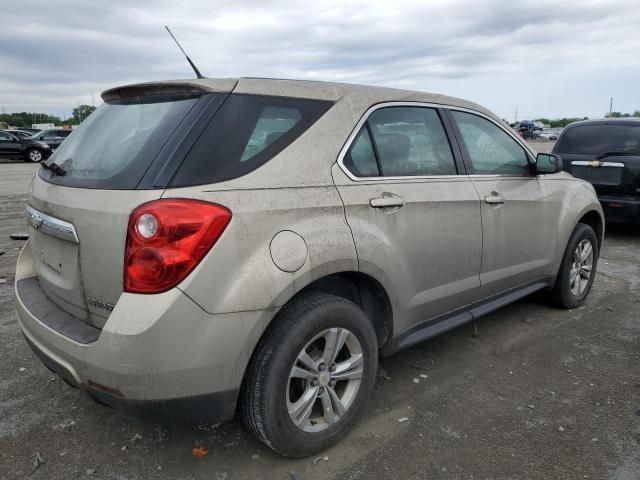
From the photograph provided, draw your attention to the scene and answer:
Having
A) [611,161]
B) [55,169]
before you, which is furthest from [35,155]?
[55,169]

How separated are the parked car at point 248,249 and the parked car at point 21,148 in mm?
23317

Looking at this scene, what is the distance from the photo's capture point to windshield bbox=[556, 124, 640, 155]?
282 inches

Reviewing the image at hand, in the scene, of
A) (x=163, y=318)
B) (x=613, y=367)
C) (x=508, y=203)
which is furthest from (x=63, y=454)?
(x=613, y=367)

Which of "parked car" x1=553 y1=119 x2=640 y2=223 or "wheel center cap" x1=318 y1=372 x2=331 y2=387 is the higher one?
"parked car" x1=553 y1=119 x2=640 y2=223

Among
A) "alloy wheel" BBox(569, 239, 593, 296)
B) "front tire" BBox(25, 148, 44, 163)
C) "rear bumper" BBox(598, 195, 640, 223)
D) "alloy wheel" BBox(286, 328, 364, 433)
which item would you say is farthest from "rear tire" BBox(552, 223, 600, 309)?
"front tire" BBox(25, 148, 44, 163)

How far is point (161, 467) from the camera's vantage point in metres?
2.46

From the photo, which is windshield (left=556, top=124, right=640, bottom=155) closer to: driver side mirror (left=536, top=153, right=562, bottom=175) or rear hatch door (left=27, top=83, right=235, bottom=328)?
driver side mirror (left=536, top=153, right=562, bottom=175)

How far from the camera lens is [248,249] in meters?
2.14

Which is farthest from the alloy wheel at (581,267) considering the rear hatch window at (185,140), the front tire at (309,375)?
the rear hatch window at (185,140)

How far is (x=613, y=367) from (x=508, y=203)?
50.3 inches

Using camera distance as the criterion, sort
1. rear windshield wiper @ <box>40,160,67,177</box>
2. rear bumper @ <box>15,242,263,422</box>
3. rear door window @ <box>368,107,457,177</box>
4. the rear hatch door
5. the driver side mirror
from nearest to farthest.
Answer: rear bumper @ <box>15,242,263,422</box>, the rear hatch door, rear windshield wiper @ <box>40,160,67,177</box>, rear door window @ <box>368,107,457,177</box>, the driver side mirror

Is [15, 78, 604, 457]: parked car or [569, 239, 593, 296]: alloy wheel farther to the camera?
[569, 239, 593, 296]: alloy wheel

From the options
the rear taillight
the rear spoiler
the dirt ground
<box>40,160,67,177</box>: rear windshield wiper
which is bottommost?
the dirt ground

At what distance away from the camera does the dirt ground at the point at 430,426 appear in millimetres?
2449
